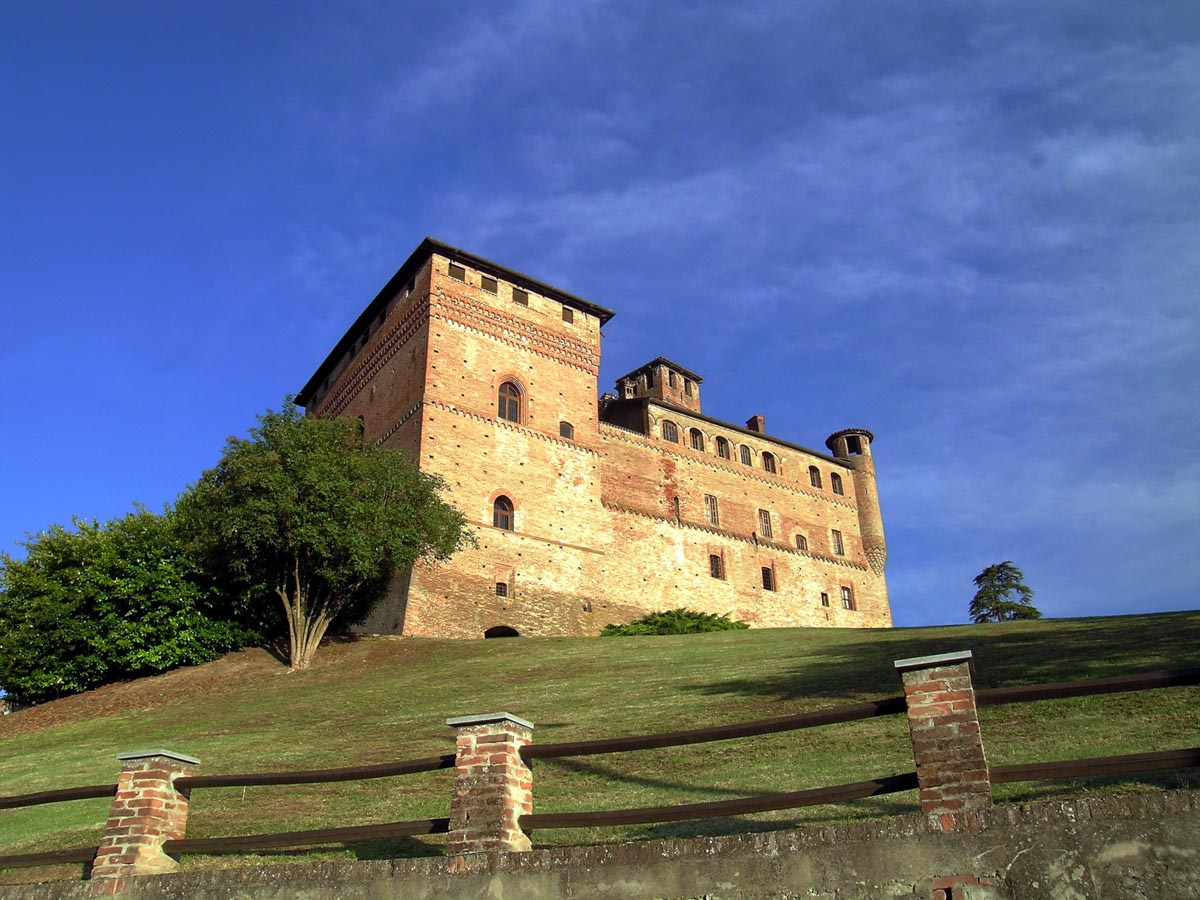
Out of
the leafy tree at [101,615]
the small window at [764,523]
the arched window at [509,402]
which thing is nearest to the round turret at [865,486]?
the small window at [764,523]

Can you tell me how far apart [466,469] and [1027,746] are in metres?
25.7

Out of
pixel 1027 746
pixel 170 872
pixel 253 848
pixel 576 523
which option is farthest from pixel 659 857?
pixel 576 523

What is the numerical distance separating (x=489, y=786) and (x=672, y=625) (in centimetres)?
2656

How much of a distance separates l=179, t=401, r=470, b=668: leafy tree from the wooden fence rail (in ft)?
59.4

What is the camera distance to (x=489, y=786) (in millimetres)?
6824

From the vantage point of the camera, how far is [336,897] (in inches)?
268

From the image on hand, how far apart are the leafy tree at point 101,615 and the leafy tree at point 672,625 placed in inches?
481

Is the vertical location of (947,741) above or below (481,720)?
below

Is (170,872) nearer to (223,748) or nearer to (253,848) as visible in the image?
(253,848)

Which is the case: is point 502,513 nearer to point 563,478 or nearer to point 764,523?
point 563,478

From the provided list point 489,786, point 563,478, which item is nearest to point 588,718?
point 489,786

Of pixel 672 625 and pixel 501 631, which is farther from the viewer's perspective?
pixel 672 625

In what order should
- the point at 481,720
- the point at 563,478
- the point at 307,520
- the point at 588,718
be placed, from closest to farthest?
the point at 481,720
the point at 588,718
the point at 307,520
the point at 563,478

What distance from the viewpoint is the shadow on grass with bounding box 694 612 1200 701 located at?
13.4m
